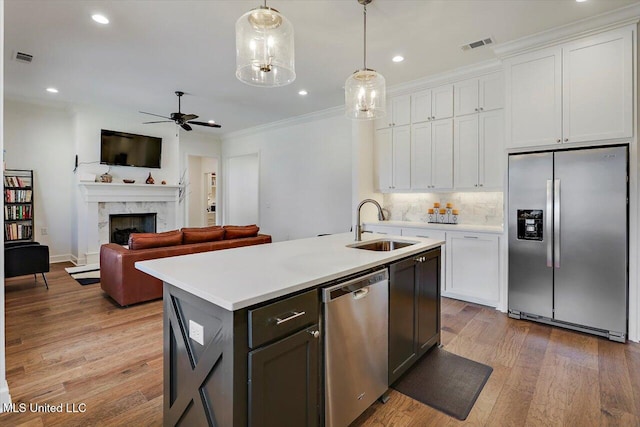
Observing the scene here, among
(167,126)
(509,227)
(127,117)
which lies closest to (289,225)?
(167,126)

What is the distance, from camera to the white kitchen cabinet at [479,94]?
387cm

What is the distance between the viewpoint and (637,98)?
282 centimetres

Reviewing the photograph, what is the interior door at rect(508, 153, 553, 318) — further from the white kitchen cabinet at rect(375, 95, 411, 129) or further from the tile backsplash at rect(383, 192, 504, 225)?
the white kitchen cabinet at rect(375, 95, 411, 129)

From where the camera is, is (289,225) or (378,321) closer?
(378,321)

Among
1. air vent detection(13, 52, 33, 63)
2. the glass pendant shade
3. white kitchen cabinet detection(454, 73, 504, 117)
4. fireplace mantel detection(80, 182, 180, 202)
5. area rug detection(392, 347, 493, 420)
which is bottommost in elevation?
area rug detection(392, 347, 493, 420)

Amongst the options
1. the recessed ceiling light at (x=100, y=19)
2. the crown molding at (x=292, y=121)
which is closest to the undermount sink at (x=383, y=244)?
the recessed ceiling light at (x=100, y=19)

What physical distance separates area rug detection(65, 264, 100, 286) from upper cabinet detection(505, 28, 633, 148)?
5.96 metres

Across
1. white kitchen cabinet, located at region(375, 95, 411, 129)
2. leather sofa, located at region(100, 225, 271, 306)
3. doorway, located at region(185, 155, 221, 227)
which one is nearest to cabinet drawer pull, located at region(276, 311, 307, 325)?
leather sofa, located at region(100, 225, 271, 306)

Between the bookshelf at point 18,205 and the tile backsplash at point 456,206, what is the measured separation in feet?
20.7

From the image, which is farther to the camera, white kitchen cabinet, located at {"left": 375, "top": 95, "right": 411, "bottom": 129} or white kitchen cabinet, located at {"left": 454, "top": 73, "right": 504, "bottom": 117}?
white kitchen cabinet, located at {"left": 375, "top": 95, "right": 411, "bottom": 129}

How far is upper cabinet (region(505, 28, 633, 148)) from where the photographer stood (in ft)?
9.40

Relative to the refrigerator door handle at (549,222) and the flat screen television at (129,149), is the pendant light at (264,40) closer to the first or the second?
the refrigerator door handle at (549,222)

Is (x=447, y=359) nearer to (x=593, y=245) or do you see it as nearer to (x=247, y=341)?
(x=593, y=245)

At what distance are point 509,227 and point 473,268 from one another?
66 cm
